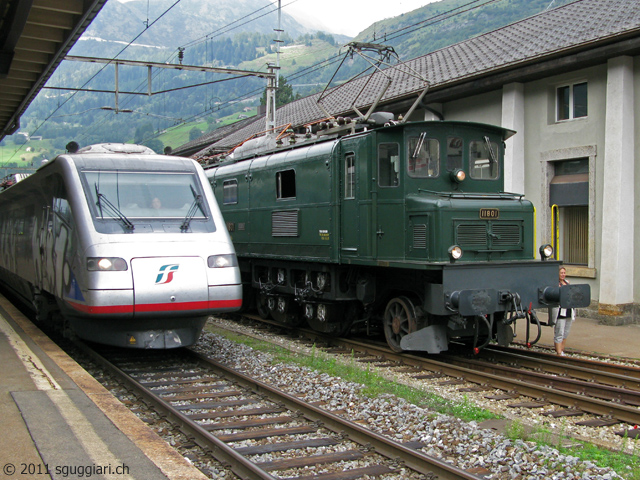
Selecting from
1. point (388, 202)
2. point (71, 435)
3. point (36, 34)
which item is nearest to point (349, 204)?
point (388, 202)

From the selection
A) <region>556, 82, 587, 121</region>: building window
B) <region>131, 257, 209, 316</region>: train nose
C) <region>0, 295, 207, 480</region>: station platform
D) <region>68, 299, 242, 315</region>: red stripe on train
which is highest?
<region>556, 82, 587, 121</region>: building window

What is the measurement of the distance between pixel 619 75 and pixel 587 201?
2866 mm

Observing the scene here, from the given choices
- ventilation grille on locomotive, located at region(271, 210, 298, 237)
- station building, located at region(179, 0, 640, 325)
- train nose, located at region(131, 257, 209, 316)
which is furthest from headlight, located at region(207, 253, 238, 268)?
station building, located at region(179, 0, 640, 325)

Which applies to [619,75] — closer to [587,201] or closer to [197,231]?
[587,201]

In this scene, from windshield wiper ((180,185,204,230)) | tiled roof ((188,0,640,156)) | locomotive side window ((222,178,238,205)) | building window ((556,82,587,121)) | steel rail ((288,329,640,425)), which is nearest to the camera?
steel rail ((288,329,640,425))

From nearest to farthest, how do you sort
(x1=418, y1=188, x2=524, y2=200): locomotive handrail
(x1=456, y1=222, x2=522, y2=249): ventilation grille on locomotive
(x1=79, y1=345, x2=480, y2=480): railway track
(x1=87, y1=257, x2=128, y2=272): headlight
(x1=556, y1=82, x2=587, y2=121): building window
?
(x1=79, y1=345, x2=480, y2=480): railway track < (x1=87, y1=257, x2=128, y2=272): headlight < (x1=456, y1=222, x2=522, y2=249): ventilation grille on locomotive < (x1=418, y1=188, x2=524, y2=200): locomotive handrail < (x1=556, y1=82, x2=587, y2=121): building window

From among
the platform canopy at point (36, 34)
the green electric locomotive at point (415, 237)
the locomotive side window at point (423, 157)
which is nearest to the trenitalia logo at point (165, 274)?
the green electric locomotive at point (415, 237)

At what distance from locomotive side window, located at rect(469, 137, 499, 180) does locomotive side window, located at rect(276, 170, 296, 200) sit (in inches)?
135

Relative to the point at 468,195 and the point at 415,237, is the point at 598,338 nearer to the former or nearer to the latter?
the point at 468,195

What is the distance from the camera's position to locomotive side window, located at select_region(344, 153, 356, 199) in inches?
405

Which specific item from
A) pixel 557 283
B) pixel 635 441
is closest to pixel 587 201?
pixel 557 283

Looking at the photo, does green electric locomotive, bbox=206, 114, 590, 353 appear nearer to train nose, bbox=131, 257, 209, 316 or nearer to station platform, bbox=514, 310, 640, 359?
station platform, bbox=514, 310, 640, 359

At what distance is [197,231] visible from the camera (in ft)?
28.2

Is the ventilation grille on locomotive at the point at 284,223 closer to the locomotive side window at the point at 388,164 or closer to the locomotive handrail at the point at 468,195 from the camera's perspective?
the locomotive side window at the point at 388,164
